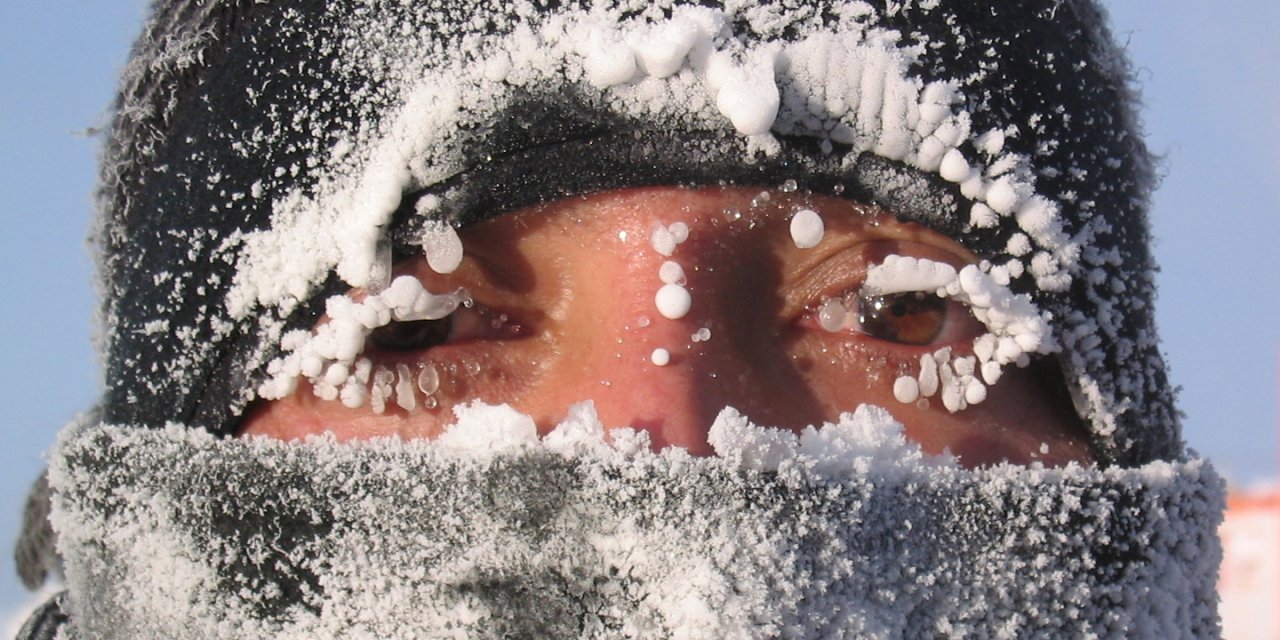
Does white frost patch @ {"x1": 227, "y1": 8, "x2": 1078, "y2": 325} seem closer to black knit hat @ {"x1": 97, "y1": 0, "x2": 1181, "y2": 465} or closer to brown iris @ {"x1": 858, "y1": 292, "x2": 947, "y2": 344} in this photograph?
black knit hat @ {"x1": 97, "y1": 0, "x2": 1181, "y2": 465}

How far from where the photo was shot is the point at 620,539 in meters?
1.11

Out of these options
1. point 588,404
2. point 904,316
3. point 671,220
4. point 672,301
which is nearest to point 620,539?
point 588,404

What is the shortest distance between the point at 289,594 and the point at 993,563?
2.42ft

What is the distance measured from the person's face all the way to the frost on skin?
0.05 ft

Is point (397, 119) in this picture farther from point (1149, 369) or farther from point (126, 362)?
point (1149, 369)

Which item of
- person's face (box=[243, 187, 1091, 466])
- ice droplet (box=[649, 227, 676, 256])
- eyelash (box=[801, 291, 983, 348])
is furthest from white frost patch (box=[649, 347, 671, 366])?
eyelash (box=[801, 291, 983, 348])

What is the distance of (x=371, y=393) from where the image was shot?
1336mm

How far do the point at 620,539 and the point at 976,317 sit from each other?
1.82 ft

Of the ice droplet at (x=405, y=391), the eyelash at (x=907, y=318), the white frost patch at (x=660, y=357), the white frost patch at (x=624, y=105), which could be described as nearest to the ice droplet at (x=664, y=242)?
the white frost patch at (x=624, y=105)

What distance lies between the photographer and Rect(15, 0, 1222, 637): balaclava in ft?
3.71

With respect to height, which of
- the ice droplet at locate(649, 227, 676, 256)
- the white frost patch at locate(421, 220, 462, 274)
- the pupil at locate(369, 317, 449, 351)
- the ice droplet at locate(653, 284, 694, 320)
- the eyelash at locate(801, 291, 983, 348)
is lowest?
the pupil at locate(369, 317, 449, 351)

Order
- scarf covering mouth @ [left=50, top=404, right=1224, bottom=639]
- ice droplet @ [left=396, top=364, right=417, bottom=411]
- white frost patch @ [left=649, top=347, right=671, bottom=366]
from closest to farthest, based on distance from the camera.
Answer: scarf covering mouth @ [left=50, top=404, right=1224, bottom=639] < white frost patch @ [left=649, top=347, right=671, bottom=366] < ice droplet @ [left=396, top=364, right=417, bottom=411]

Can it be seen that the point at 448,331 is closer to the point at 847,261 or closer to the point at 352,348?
the point at 352,348

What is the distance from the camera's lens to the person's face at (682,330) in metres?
1.26
